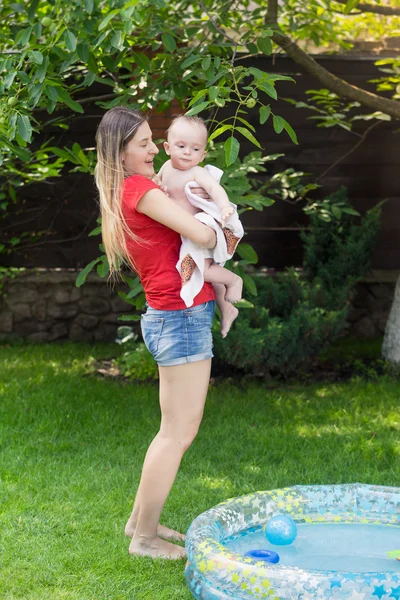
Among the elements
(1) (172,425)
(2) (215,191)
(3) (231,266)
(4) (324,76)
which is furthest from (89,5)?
(4) (324,76)

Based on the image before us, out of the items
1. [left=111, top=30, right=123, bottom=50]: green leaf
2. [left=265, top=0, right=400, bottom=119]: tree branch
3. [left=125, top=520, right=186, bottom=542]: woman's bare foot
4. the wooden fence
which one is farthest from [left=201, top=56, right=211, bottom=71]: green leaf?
the wooden fence

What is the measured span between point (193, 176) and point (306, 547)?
1451 millimetres

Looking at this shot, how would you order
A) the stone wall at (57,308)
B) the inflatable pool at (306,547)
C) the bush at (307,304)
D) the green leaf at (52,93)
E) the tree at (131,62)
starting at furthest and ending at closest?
the stone wall at (57,308)
the bush at (307,304)
the green leaf at (52,93)
the tree at (131,62)
the inflatable pool at (306,547)

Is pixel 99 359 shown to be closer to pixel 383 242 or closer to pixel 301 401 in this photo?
pixel 301 401

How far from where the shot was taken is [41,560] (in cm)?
290

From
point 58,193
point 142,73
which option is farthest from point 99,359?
point 142,73

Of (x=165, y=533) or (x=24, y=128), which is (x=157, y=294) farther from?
(x=24, y=128)

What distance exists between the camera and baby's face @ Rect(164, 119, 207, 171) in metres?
2.67

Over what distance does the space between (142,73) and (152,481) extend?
8.00ft

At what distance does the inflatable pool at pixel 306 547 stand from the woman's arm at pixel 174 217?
1.00 m

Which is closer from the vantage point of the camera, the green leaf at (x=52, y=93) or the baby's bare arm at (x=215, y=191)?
the baby's bare arm at (x=215, y=191)

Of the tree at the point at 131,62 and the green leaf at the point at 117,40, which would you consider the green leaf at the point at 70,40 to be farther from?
the green leaf at the point at 117,40

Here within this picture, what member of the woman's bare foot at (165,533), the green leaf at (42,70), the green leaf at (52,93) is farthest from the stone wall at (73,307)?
the woman's bare foot at (165,533)

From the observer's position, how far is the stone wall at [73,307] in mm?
6715
